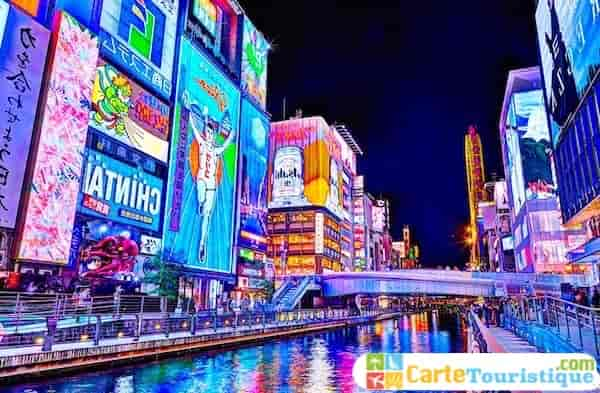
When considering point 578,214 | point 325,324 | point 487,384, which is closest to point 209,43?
point 325,324

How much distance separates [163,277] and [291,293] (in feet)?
104

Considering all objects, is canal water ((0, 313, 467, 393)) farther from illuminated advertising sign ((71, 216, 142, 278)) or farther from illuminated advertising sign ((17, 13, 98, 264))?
illuminated advertising sign ((71, 216, 142, 278))

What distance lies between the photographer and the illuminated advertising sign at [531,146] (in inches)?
2857

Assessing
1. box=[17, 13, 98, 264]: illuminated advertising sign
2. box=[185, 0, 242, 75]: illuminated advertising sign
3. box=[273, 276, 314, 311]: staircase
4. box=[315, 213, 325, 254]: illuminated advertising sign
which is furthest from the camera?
box=[315, 213, 325, 254]: illuminated advertising sign

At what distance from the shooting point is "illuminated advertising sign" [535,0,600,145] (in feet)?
95.8

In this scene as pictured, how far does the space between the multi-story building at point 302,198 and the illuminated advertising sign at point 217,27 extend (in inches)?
1544

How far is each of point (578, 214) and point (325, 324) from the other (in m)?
28.7

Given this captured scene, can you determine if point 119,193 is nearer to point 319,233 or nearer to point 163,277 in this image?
point 163,277

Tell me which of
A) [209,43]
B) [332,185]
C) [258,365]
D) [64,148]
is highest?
[209,43]

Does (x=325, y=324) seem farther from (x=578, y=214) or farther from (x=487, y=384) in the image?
(x=487, y=384)

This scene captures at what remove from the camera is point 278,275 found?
326ft

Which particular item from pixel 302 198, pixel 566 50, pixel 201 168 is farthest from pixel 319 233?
pixel 566 50

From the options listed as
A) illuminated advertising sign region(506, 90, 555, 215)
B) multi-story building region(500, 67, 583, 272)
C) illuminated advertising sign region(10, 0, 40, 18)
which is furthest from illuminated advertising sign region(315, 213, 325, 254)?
illuminated advertising sign region(10, 0, 40, 18)

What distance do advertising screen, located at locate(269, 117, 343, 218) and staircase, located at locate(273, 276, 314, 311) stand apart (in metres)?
35.1
